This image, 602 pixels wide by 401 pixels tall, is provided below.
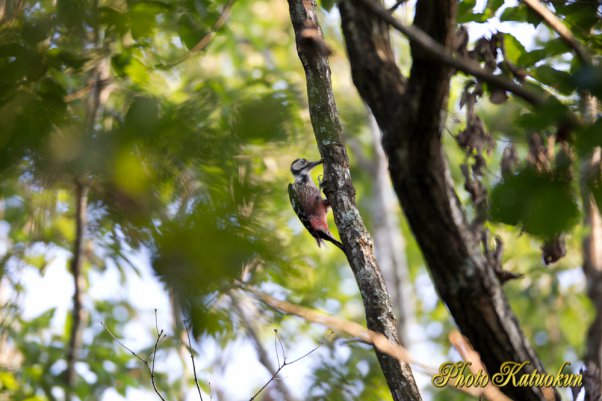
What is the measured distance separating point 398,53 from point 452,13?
10.3 metres

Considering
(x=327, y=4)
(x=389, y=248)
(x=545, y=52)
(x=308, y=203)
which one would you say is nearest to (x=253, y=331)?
(x=545, y=52)

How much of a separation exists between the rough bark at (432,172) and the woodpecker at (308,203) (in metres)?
2.99

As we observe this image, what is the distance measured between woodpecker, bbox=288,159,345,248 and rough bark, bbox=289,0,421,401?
1781mm

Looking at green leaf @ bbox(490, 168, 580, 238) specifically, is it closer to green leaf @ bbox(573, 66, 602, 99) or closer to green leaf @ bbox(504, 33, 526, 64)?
green leaf @ bbox(573, 66, 602, 99)

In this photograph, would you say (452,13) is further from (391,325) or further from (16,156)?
(391,325)

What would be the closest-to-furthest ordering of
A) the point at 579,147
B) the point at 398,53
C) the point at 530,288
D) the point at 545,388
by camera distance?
the point at 579,147 < the point at 545,388 < the point at 530,288 < the point at 398,53

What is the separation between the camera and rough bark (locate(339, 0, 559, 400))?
6.08ft

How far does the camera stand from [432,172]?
74.4 inches

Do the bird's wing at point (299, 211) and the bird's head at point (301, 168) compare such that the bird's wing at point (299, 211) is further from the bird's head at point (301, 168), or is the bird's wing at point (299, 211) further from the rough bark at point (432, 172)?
the rough bark at point (432, 172)

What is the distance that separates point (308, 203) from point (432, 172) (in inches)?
Answer: 141

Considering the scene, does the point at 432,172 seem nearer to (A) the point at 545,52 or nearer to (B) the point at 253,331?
(B) the point at 253,331

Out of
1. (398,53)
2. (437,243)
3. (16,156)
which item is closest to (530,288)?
(398,53)

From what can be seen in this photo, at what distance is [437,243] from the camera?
1.95 m

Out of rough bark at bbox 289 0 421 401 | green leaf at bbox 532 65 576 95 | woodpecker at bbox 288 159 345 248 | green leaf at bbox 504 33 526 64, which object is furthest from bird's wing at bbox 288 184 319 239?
green leaf at bbox 532 65 576 95
